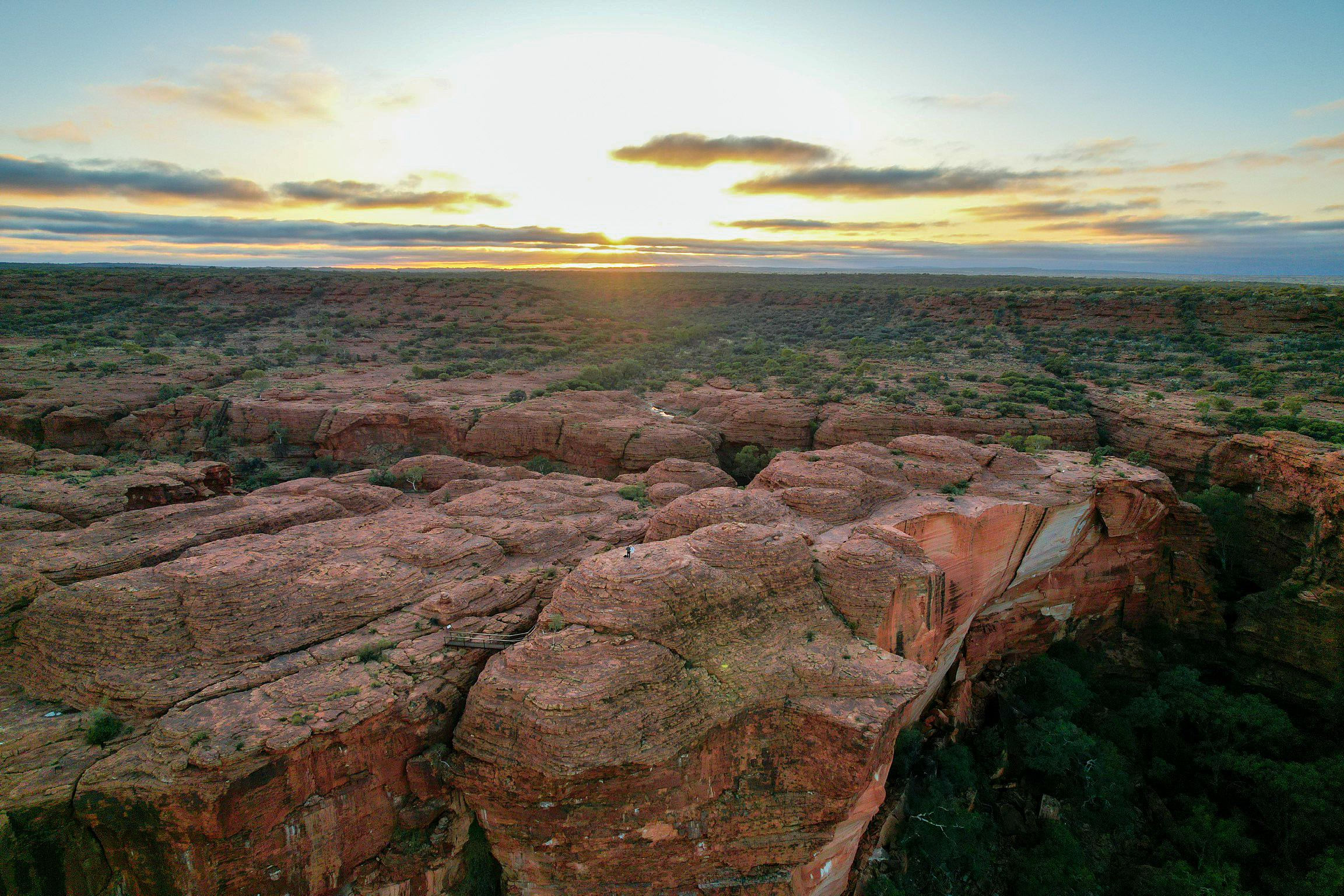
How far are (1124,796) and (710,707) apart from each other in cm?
1392

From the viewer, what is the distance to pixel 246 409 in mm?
30109

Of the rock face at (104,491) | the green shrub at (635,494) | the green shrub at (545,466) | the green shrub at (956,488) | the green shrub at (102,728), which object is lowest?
the green shrub at (545,466)

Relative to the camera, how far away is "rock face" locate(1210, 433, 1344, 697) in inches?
699

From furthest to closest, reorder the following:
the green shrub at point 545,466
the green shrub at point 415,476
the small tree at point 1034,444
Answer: the green shrub at point 545,466
the small tree at point 1034,444
the green shrub at point 415,476

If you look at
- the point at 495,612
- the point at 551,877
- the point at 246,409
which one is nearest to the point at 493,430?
the point at 246,409

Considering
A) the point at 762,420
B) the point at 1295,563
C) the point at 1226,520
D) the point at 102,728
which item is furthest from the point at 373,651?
the point at 1295,563

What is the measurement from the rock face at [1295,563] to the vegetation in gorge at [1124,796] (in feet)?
4.21

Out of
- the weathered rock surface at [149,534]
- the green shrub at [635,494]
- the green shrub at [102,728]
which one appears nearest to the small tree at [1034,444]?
the green shrub at [635,494]

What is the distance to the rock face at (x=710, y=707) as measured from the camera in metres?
10.5

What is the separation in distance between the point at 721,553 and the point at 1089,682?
589 inches

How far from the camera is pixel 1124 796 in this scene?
16.6m

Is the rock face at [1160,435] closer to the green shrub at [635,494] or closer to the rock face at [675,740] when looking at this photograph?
the rock face at [675,740]

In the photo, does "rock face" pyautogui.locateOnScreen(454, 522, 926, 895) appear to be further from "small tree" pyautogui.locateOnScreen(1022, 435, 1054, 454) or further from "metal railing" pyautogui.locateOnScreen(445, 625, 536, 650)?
"small tree" pyautogui.locateOnScreen(1022, 435, 1054, 454)

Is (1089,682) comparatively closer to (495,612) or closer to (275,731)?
(495,612)
